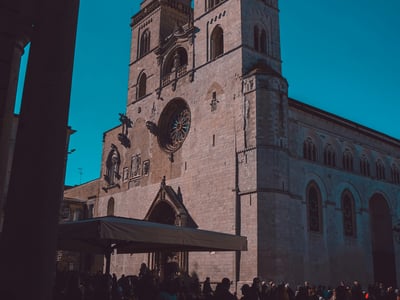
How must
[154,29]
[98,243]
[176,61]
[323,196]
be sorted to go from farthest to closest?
[154,29] < [176,61] < [323,196] < [98,243]

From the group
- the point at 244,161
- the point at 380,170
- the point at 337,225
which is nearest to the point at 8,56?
the point at 244,161

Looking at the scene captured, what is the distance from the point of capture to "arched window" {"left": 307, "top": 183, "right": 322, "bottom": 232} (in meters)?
27.5

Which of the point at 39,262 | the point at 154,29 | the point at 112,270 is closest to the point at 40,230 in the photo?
the point at 39,262

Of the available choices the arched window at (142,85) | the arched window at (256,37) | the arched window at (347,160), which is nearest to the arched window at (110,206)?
the arched window at (142,85)

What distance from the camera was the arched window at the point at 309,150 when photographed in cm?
2883

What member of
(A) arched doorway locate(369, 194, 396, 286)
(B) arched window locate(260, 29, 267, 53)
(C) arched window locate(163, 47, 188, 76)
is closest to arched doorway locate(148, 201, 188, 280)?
(C) arched window locate(163, 47, 188, 76)

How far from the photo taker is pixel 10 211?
4344 mm

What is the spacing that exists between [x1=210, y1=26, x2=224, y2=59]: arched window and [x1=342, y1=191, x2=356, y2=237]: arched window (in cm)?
1322

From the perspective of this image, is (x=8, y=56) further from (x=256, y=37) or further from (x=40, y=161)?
(x=256, y=37)

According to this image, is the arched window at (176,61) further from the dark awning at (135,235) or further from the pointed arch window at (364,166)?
the dark awning at (135,235)

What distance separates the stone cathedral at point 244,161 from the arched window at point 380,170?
0.52ft

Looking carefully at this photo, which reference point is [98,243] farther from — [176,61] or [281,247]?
[176,61]

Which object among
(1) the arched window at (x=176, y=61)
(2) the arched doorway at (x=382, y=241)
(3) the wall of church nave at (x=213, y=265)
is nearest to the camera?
(3) the wall of church nave at (x=213, y=265)

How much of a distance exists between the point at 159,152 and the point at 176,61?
7058 millimetres
